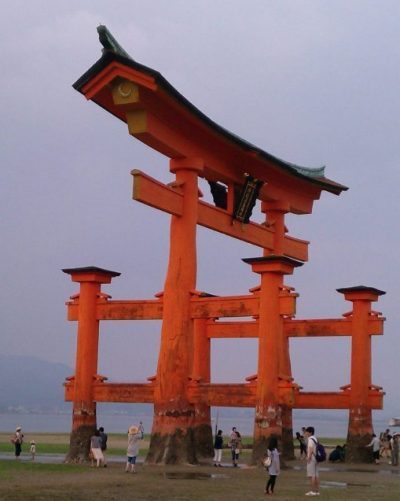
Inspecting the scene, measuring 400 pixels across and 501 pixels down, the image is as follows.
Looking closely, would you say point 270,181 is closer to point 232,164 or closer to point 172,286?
point 232,164

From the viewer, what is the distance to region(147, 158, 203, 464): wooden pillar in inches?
865

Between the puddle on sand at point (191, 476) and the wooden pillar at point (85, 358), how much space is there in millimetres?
4466

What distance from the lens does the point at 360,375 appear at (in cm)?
2734

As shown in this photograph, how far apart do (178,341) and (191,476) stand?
4.07 meters

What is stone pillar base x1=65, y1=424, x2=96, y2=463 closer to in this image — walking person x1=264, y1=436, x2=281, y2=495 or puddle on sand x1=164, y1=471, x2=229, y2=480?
puddle on sand x1=164, y1=471, x2=229, y2=480

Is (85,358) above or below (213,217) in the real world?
below

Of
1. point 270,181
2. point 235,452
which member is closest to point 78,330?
point 235,452

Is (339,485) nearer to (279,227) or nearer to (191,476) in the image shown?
(191,476)

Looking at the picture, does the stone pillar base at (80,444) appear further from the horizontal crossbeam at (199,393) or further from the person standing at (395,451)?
the person standing at (395,451)

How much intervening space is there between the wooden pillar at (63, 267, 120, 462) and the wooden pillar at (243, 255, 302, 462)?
4.62m

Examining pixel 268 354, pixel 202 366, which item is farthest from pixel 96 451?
pixel 202 366

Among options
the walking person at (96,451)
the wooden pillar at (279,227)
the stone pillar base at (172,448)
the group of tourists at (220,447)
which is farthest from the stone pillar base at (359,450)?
the walking person at (96,451)

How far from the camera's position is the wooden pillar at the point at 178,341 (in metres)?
22.0

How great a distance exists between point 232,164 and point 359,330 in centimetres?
666
